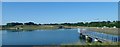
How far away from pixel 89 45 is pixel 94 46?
283mm

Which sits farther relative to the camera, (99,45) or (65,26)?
(65,26)

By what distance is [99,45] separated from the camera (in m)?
19.1

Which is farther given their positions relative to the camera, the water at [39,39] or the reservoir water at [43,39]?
the water at [39,39]

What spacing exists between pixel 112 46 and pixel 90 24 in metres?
87.5

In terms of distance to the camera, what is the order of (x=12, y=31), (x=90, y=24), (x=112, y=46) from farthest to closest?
(x=12, y=31) → (x=90, y=24) → (x=112, y=46)

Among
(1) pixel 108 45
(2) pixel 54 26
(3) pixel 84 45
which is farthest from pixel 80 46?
(2) pixel 54 26

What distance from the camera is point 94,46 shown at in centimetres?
1925

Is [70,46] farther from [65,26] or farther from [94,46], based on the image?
[65,26]

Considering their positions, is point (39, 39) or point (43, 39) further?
point (39, 39)

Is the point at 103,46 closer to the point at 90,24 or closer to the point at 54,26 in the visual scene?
the point at 90,24

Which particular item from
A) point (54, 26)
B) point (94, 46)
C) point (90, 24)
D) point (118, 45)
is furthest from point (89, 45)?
point (54, 26)

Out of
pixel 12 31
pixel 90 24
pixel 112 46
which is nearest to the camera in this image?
pixel 112 46

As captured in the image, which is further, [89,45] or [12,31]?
[12,31]

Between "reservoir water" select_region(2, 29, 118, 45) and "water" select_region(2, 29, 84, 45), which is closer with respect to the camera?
"reservoir water" select_region(2, 29, 118, 45)
